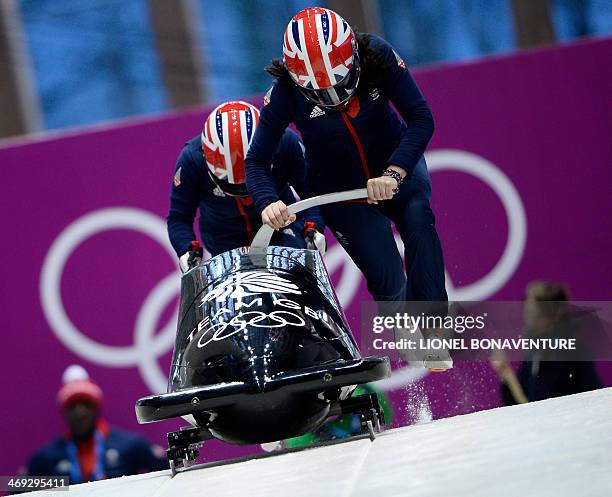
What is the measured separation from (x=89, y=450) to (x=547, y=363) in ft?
7.83

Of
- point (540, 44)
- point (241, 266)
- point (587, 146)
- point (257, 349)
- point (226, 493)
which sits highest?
point (540, 44)

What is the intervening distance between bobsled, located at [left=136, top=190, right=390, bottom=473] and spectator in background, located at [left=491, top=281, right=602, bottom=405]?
1.31 m

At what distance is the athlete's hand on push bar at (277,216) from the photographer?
4.29 meters

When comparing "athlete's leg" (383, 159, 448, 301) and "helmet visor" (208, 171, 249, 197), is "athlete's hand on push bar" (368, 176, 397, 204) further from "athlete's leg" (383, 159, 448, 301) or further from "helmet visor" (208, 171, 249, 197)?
"helmet visor" (208, 171, 249, 197)

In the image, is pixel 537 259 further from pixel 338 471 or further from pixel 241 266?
pixel 338 471

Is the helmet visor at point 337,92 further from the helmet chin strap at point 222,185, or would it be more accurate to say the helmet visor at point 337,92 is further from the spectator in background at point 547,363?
the spectator in background at point 547,363

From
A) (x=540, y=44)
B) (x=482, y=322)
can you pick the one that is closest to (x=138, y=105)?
(x=540, y=44)

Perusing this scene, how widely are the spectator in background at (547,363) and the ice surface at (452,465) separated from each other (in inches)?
52.5

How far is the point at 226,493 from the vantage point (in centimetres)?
287

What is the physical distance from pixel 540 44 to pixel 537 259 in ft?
7.53

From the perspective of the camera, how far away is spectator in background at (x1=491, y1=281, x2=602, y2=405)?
5.04 metres

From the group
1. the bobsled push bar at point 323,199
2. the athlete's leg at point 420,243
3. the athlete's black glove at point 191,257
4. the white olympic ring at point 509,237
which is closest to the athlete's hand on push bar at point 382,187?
the bobsled push bar at point 323,199

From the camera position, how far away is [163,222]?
22.1 feet

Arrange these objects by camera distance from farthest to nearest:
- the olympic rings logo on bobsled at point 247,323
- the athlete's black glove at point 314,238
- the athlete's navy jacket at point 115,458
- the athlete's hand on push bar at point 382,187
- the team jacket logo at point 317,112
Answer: the athlete's navy jacket at point 115,458, the athlete's black glove at point 314,238, the team jacket logo at point 317,112, the athlete's hand on push bar at point 382,187, the olympic rings logo on bobsled at point 247,323
